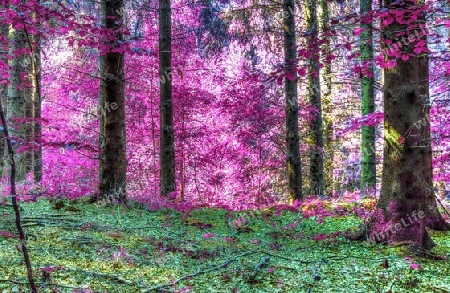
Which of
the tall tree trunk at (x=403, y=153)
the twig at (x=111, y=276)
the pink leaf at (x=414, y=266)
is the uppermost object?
the tall tree trunk at (x=403, y=153)

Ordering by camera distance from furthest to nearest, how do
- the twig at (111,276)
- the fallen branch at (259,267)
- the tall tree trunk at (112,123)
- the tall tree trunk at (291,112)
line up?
the tall tree trunk at (291,112) < the tall tree trunk at (112,123) < the fallen branch at (259,267) < the twig at (111,276)

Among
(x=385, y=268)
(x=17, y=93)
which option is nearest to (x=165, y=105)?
(x=17, y=93)

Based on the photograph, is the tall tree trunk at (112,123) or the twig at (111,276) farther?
the tall tree trunk at (112,123)

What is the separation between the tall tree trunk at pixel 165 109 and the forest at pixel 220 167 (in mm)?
25

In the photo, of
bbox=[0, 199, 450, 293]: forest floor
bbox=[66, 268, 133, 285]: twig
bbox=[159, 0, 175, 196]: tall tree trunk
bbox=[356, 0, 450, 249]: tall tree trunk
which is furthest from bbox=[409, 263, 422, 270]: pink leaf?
bbox=[159, 0, 175, 196]: tall tree trunk

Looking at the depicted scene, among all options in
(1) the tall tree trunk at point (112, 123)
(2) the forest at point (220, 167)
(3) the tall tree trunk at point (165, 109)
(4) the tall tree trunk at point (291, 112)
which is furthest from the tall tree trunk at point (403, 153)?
(3) the tall tree trunk at point (165, 109)

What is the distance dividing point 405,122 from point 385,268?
158 centimetres

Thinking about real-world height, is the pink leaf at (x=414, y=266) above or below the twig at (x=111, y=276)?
below

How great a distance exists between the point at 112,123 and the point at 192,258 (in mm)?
3009

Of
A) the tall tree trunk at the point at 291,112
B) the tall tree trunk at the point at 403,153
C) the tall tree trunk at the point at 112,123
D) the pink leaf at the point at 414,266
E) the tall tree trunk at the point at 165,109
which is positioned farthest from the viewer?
the tall tree trunk at the point at 165,109

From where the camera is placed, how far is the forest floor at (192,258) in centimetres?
272

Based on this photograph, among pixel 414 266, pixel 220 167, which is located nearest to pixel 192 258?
pixel 414 266

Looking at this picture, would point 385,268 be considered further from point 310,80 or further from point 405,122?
point 310,80

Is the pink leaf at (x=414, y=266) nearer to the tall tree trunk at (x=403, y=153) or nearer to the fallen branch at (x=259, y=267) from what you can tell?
the tall tree trunk at (x=403, y=153)
